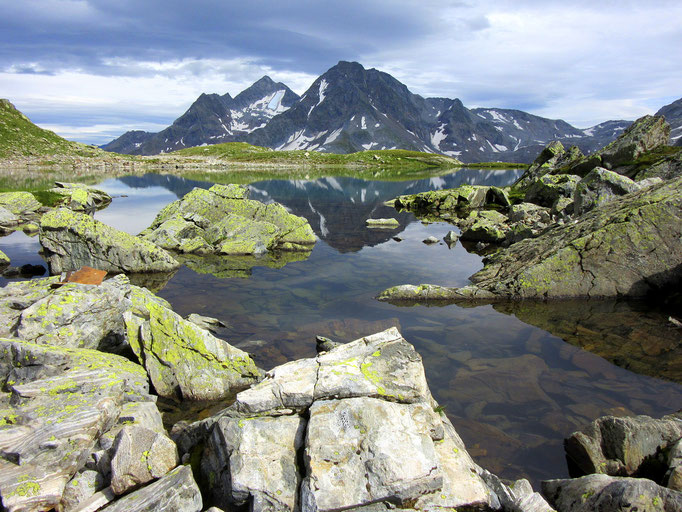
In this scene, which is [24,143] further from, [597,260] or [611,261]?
[611,261]

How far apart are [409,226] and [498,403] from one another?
120 ft

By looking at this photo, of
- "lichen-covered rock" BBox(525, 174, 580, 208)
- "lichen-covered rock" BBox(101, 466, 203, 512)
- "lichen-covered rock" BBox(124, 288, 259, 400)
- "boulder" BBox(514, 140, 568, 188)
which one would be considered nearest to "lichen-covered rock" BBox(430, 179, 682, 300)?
"lichen-covered rock" BBox(124, 288, 259, 400)

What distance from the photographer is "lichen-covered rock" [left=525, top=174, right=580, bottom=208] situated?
45938mm

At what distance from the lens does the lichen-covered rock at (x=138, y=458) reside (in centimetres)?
699

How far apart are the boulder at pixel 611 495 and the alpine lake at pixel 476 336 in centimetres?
150

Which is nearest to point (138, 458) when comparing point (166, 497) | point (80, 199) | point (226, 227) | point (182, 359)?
point (166, 497)

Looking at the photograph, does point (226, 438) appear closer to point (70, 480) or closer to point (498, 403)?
point (70, 480)

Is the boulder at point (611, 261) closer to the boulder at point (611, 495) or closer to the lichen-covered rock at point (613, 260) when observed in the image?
the lichen-covered rock at point (613, 260)

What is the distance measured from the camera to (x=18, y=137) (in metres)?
183

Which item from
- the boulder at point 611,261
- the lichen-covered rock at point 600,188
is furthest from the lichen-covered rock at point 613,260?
the lichen-covered rock at point 600,188

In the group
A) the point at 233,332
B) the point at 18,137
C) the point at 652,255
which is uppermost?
the point at 18,137

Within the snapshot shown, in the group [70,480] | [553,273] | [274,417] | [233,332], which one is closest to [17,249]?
[233,332]

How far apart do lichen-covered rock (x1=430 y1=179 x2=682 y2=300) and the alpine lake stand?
3.48ft

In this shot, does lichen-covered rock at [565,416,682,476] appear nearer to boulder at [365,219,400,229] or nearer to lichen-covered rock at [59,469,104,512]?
lichen-covered rock at [59,469,104,512]
